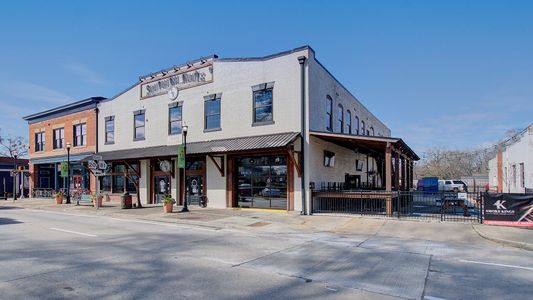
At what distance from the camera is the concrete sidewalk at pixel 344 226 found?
1204cm

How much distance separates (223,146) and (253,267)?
12.2 meters

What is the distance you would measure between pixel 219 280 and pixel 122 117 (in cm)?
2310

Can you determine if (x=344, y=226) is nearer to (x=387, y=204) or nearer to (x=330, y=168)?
(x=387, y=204)

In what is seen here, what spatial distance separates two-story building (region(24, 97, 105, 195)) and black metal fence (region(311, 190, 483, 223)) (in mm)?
19735

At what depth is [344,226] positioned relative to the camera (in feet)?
47.5

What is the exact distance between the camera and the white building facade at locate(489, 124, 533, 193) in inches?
950

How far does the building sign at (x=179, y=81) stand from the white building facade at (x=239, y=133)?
6 cm

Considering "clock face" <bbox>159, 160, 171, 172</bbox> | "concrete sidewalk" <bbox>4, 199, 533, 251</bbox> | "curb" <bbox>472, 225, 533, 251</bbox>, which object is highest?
"clock face" <bbox>159, 160, 171, 172</bbox>

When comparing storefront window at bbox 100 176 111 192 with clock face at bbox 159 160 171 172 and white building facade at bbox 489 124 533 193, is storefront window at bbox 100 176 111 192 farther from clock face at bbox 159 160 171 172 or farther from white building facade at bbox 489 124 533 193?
white building facade at bbox 489 124 533 193

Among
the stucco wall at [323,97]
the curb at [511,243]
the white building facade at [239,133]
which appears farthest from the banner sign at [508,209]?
the stucco wall at [323,97]

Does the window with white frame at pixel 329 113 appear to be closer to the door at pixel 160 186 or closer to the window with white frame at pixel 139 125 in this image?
the door at pixel 160 186

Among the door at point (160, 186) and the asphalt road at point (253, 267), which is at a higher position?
the door at point (160, 186)

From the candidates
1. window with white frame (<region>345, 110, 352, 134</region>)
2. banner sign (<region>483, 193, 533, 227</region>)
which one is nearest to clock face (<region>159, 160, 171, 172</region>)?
window with white frame (<region>345, 110, 352, 134</region>)

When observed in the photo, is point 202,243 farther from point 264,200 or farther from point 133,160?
point 133,160
